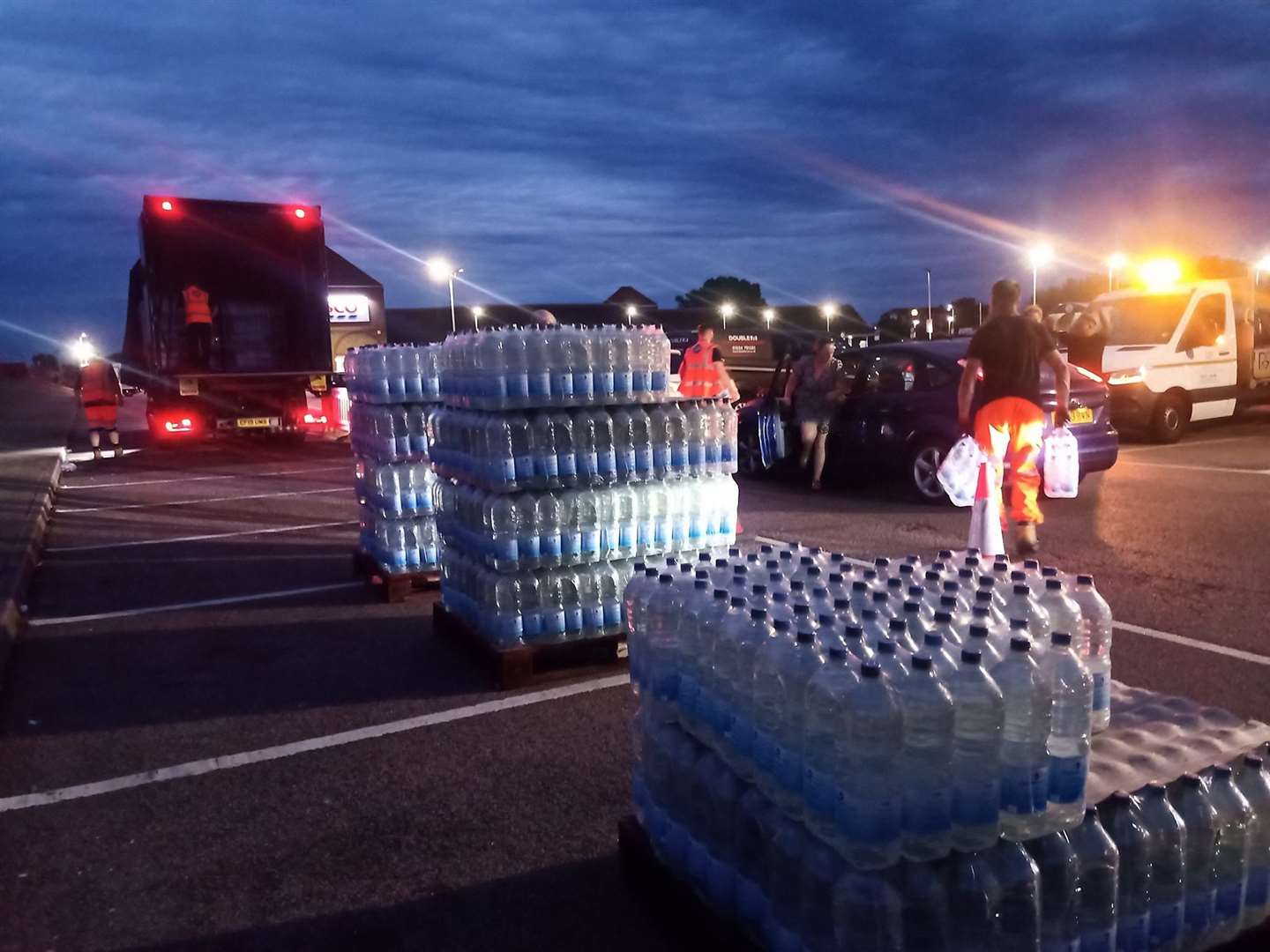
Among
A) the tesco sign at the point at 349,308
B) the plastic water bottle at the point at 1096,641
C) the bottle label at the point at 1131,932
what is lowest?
the bottle label at the point at 1131,932

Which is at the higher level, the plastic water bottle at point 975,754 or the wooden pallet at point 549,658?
the plastic water bottle at point 975,754

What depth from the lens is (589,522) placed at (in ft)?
19.1

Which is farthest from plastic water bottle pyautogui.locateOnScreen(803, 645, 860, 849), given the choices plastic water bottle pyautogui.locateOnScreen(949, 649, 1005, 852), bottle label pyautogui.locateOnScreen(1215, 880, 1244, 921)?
bottle label pyautogui.locateOnScreen(1215, 880, 1244, 921)

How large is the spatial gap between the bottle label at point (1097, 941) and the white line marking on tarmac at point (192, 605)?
644 cm

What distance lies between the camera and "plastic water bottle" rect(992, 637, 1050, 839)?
2.57 metres

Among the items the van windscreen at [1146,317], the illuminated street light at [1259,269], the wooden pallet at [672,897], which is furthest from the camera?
the illuminated street light at [1259,269]

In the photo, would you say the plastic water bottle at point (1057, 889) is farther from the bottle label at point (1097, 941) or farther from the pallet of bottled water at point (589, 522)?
the pallet of bottled water at point (589, 522)

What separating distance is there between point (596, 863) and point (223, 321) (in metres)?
15.4

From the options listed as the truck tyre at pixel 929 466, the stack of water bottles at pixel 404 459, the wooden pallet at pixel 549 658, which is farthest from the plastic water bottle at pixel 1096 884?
the truck tyre at pixel 929 466

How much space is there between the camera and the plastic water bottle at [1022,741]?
8.43 feet

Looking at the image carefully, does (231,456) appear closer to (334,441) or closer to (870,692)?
(334,441)

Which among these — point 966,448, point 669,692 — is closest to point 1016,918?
point 669,692

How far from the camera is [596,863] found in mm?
3775

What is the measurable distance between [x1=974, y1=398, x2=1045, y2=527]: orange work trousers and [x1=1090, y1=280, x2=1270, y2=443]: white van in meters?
9.24
